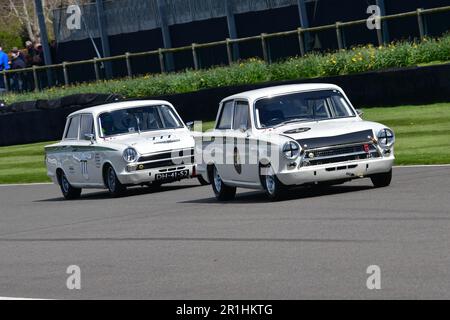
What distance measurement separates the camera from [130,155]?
63.9 feet

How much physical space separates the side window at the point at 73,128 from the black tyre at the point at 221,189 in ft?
15.9

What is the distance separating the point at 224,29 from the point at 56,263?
29.0m

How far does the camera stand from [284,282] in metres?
9.45

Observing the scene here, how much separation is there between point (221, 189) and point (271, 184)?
1.56 metres

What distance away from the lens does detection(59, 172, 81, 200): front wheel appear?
70.1 feet

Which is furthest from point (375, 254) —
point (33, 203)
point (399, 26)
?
point (399, 26)

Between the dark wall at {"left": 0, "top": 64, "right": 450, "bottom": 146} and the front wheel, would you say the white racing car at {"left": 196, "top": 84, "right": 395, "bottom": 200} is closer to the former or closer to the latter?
the front wheel

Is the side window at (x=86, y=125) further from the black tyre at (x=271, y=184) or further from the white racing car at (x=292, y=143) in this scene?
the black tyre at (x=271, y=184)

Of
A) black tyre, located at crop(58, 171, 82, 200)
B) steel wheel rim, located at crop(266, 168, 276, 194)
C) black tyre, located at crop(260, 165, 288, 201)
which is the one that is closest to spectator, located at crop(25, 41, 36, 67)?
black tyre, located at crop(58, 171, 82, 200)

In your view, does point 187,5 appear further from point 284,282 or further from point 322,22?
point 284,282

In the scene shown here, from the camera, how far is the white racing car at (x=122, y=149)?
19.5 m

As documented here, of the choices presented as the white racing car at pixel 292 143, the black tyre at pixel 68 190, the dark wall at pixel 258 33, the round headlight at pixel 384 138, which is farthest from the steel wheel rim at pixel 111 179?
the dark wall at pixel 258 33

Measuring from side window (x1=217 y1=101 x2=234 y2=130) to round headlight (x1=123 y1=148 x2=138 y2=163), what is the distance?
243 cm

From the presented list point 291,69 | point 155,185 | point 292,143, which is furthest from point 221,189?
point 291,69
